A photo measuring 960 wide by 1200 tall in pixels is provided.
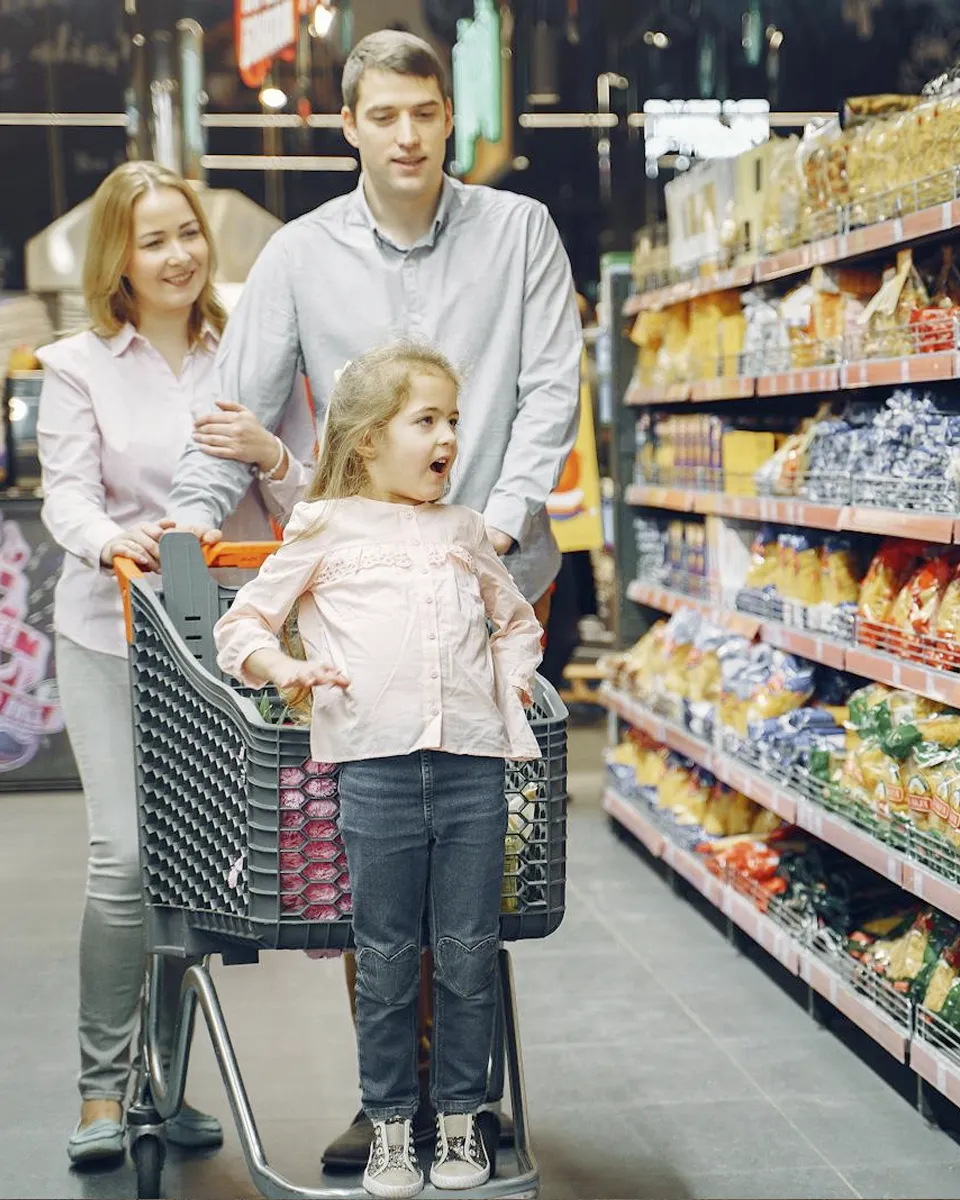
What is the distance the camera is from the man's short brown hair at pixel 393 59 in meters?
2.67

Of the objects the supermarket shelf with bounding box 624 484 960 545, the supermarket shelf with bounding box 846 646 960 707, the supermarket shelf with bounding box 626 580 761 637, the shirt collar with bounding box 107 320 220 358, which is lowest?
the supermarket shelf with bounding box 626 580 761 637

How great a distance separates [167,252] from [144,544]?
63cm

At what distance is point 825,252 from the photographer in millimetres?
4070

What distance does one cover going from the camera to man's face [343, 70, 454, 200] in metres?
2.67

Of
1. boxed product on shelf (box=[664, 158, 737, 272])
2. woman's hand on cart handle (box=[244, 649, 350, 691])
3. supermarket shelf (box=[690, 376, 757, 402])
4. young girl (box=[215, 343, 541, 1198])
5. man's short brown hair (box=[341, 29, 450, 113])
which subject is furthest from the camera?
boxed product on shelf (box=[664, 158, 737, 272])

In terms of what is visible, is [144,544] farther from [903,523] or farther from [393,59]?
[903,523]

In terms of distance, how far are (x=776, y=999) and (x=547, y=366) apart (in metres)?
2.09

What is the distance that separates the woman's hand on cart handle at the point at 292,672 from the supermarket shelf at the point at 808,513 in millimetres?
1597

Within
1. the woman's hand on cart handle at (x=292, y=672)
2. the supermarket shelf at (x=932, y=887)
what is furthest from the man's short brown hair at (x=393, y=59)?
the supermarket shelf at (x=932, y=887)

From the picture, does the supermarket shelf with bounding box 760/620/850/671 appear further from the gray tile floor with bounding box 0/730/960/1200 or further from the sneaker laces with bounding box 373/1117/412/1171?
the sneaker laces with bounding box 373/1117/412/1171

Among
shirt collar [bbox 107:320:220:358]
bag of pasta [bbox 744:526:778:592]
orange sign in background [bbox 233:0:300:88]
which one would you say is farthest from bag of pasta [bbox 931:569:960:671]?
orange sign in background [bbox 233:0:300:88]

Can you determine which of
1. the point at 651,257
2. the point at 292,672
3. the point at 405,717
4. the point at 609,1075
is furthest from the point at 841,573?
the point at 292,672

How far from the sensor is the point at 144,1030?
3023mm

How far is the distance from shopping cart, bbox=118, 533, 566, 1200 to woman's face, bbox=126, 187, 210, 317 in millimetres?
667
